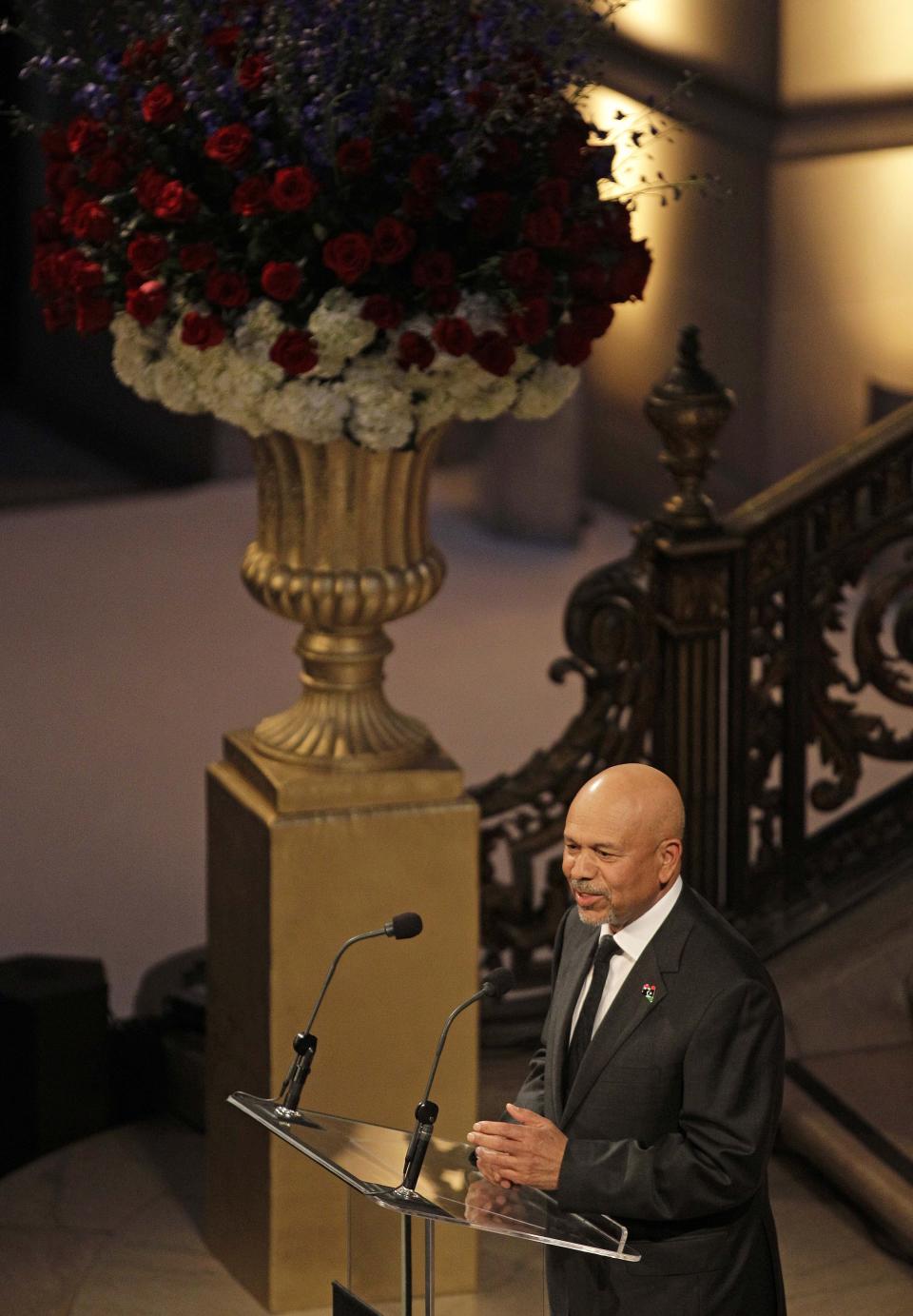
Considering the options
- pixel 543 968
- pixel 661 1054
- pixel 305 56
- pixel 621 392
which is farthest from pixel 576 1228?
pixel 621 392

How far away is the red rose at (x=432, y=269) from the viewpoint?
185 inches

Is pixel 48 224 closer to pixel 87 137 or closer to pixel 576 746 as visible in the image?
pixel 87 137

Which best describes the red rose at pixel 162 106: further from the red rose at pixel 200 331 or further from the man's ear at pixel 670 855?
the man's ear at pixel 670 855

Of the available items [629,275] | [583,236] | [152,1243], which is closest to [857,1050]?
[152,1243]

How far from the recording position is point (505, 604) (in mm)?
11172

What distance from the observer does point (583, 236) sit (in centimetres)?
489

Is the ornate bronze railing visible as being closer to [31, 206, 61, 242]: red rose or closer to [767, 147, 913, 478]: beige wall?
[31, 206, 61, 242]: red rose

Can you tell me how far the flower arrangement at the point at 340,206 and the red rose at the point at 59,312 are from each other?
60mm

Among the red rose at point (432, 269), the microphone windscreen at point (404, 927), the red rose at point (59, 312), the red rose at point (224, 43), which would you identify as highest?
the red rose at point (224, 43)

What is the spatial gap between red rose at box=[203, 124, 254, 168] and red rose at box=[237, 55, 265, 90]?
0.28ft

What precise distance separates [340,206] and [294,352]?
30 centimetres

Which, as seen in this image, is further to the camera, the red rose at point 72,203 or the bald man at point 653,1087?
the red rose at point 72,203

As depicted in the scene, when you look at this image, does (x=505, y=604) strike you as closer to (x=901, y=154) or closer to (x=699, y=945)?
(x=901, y=154)

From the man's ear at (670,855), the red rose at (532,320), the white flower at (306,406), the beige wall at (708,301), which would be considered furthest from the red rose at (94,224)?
the beige wall at (708,301)
